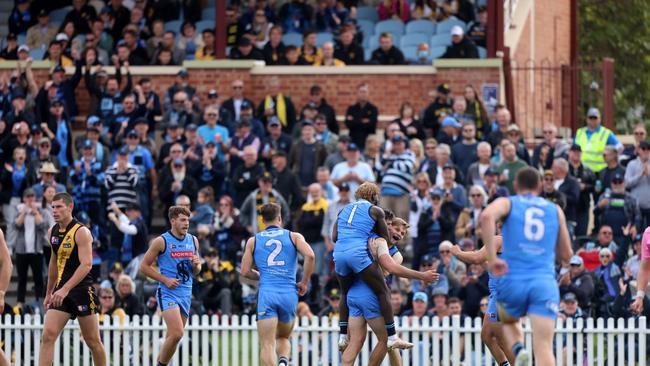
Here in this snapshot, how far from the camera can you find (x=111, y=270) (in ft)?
86.8

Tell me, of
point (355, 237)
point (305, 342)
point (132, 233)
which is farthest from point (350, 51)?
point (355, 237)

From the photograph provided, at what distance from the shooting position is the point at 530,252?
16641mm

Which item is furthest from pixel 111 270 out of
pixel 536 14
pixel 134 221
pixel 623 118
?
pixel 623 118

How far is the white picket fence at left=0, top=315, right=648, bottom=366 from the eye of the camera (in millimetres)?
22891

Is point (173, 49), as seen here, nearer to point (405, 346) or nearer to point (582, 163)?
point (582, 163)

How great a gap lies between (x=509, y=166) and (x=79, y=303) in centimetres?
912

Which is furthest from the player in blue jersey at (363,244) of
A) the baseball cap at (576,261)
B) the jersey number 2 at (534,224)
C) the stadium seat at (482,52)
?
the stadium seat at (482,52)

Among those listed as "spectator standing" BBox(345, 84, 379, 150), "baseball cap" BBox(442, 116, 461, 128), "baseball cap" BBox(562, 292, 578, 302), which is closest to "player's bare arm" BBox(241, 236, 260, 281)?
"baseball cap" BBox(562, 292, 578, 302)

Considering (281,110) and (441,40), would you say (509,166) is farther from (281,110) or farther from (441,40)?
(441,40)

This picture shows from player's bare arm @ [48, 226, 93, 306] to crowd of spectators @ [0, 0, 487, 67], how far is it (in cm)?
1162

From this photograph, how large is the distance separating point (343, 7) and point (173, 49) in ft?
10.7

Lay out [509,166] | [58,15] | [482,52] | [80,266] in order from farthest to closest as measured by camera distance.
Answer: [58,15]
[482,52]
[509,166]
[80,266]

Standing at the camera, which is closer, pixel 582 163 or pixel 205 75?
pixel 582 163

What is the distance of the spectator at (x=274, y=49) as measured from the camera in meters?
31.3
